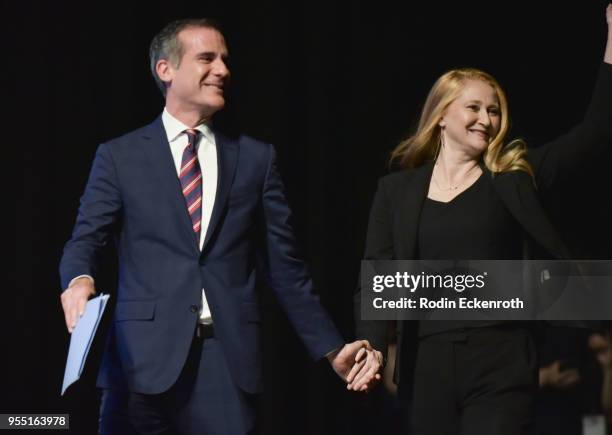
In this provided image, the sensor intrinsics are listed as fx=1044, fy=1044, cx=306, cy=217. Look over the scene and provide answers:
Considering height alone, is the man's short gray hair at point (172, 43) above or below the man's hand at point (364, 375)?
above

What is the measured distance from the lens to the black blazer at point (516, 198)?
9.55ft

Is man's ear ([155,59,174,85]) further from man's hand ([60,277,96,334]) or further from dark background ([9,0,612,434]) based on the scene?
dark background ([9,0,612,434])

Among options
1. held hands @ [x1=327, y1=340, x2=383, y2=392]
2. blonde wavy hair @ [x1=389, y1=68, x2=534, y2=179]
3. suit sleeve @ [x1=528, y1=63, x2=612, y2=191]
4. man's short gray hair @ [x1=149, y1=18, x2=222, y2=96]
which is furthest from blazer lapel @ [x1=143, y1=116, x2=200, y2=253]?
suit sleeve @ [x1=528, y1=63, x2=612, y2=191]

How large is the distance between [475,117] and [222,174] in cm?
78

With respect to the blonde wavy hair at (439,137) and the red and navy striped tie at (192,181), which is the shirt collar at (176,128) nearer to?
the red and navy striped tie at (192,181)

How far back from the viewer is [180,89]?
3.14m

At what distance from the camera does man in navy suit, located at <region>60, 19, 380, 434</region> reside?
9.28 feet

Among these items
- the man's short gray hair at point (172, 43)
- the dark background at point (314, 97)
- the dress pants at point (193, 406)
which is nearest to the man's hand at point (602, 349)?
the dark background at point (314, 97)

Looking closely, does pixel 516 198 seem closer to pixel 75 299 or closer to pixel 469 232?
pixel 469 232

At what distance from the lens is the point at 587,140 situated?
292cm

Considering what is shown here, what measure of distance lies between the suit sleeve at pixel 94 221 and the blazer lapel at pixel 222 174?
0.28 metres

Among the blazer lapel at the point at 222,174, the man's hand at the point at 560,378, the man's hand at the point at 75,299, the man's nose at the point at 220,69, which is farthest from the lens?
the man's hand at the point at 560,378

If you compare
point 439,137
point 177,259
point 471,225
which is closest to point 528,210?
point 471,225

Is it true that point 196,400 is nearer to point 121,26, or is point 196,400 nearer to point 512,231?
point 512,231
